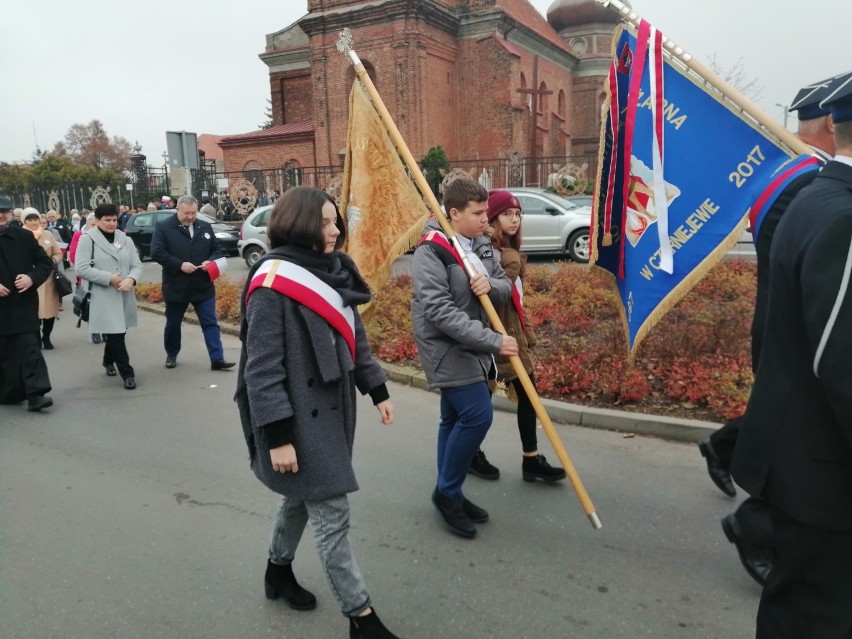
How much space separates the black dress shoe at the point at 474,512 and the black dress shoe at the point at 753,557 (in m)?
1.34

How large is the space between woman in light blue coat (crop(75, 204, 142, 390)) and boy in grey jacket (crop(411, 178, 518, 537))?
14.5ft

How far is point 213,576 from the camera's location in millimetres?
3508

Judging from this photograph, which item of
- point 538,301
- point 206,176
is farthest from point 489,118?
point 538,301

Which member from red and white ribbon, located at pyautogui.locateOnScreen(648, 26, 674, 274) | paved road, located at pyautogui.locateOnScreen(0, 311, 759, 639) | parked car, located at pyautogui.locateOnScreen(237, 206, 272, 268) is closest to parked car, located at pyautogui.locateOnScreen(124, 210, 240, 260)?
parked car, located at pyautogui.locateOnScreen(237, 206, 272, 268)

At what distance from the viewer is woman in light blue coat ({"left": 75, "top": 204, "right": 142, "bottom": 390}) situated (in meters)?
7.09

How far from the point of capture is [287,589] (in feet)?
10.6

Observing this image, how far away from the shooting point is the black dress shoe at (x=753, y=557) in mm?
3270

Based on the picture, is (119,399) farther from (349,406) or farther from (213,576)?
(349,406)

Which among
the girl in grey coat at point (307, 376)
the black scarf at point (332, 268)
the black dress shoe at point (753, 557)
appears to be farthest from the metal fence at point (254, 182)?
the girl in grey coat at point (307, 376)

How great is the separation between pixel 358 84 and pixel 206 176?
30107 millimetres

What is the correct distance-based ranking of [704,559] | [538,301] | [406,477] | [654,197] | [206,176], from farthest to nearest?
→ [206,176] < [538,301] < [406,477] < [654,197] < [704,559]

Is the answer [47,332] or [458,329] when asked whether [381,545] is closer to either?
[458,329]

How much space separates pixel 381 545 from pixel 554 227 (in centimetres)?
1259

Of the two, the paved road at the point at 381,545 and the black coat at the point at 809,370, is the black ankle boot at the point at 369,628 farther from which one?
the black coat at the point at 809,370
